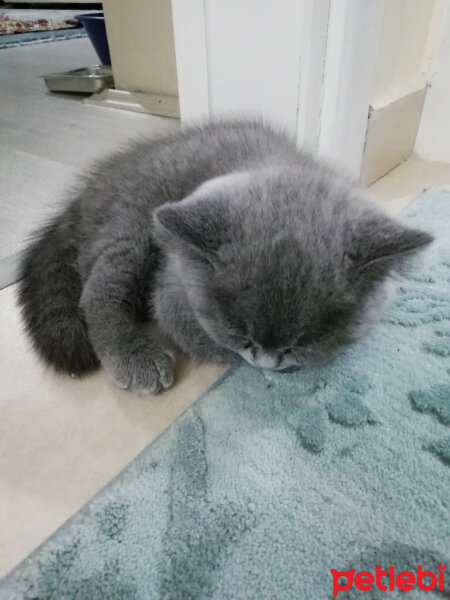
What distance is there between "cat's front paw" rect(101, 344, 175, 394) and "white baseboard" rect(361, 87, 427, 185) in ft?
3.48

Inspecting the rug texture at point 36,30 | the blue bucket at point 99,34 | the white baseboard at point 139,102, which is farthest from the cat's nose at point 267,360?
the rug texture at point 36,30

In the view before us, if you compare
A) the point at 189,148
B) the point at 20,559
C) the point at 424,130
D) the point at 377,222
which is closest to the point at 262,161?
the point at 189,148

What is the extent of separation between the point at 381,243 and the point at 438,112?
1.46m

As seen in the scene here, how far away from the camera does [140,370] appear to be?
31.2 inches

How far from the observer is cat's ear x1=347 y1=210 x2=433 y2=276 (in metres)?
0.57

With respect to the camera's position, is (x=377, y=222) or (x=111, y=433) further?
(x=111, y=433)

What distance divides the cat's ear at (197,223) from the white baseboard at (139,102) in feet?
5.66

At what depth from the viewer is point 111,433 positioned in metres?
0.74

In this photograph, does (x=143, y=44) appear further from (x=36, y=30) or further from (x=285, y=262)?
(x=36, y=30)

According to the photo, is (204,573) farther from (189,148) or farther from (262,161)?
(189,148)

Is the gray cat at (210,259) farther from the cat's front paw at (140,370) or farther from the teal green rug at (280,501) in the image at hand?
the teal green rug at (280,501)

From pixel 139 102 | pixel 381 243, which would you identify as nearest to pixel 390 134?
pixel 381 243

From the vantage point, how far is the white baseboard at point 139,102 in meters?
2.25

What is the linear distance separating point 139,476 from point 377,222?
1.61 ft
